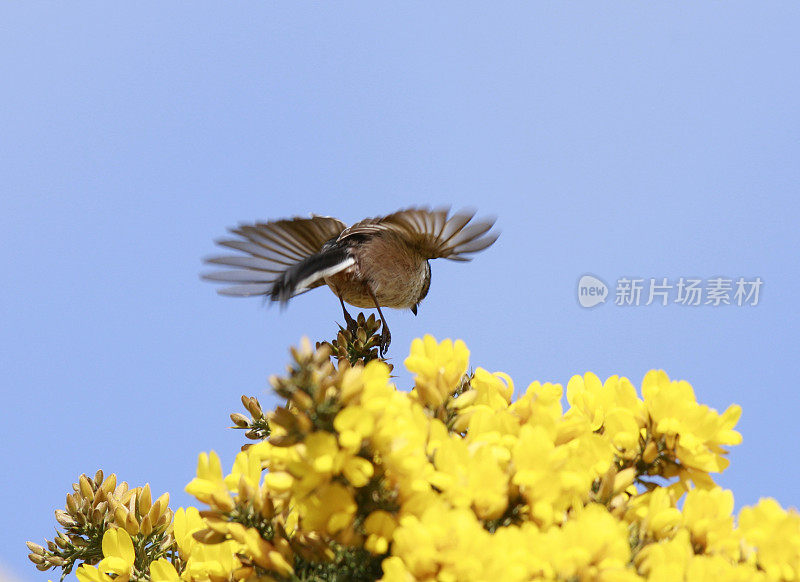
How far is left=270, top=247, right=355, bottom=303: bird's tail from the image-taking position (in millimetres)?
3042

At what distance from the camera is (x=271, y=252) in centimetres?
338

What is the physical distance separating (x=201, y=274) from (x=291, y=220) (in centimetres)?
52

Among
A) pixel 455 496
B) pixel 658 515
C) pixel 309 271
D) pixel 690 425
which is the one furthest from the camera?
pixel 309 271

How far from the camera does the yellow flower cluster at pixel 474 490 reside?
1503 millimetres

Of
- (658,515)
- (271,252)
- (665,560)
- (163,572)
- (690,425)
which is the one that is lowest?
(163,572)

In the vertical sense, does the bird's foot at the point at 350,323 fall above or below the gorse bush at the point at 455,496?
above

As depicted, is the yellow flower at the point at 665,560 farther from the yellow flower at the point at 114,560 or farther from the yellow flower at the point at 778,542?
the yellow flower at the point at 114,560

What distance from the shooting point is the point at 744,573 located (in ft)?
5.37

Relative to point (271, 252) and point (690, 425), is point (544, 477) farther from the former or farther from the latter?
point (271, 252)

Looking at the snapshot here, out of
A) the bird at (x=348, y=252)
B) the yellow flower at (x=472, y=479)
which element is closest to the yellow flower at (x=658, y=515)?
the yellow flower at (x=472, y=479)

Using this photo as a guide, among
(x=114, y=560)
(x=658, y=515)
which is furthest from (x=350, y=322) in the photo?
(x=658, y=515)

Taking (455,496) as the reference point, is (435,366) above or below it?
above

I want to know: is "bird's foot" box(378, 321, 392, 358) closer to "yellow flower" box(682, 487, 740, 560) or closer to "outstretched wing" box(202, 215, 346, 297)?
"outstretched wing" box(202, 215, 346, 297)

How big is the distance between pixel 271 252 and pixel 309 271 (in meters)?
0.36
